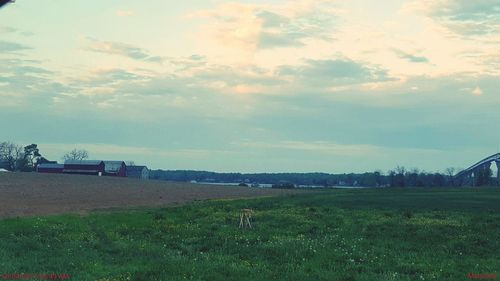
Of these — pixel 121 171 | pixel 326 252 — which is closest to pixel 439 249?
pixel 326 252

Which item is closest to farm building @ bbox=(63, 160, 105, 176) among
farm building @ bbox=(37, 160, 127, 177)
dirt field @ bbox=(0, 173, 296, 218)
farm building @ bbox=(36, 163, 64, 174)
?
farm building @ bbox=(37, 160, 127, 177)

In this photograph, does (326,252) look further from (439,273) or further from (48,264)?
(48,264)

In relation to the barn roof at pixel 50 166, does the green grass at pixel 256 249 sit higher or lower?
lower

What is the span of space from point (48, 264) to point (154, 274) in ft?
13.3

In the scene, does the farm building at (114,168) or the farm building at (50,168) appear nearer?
the farm building at (114,168)

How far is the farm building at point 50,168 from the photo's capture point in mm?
187750

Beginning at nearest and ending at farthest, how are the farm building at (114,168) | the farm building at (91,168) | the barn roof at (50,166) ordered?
the farm building at (91,168) → the farm building at (114,168) → the barn roof at (50,166)

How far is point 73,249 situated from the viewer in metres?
21.0

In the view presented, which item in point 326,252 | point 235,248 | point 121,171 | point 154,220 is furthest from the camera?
point 121,171

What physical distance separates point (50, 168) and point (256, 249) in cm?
18384

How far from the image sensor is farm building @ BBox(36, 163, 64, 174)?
187750mm

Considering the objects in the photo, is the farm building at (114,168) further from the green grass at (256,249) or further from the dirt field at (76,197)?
the green grass at (256,249)

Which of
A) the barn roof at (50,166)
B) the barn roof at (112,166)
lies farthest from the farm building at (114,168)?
the barn roof at (50,166)

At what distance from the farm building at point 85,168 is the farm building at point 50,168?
8.29 ft
